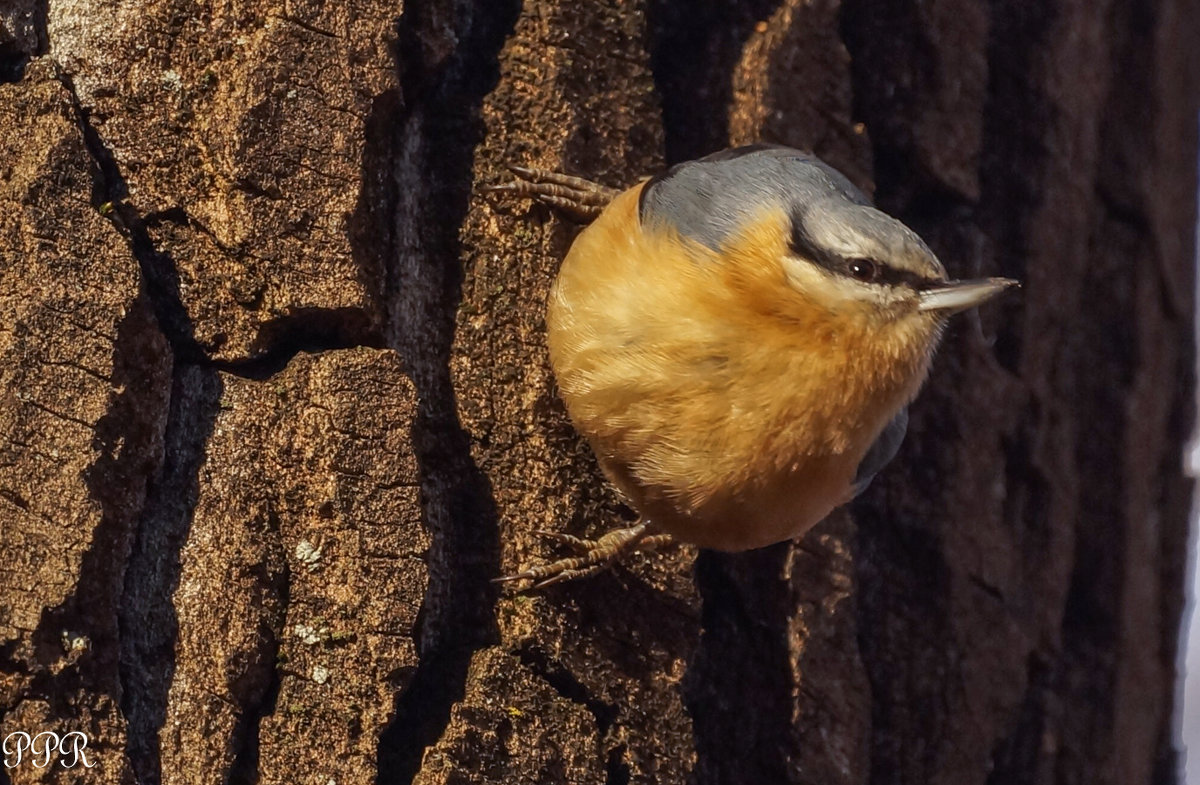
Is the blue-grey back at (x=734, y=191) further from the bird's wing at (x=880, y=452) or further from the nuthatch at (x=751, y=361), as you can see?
the bird's wing at (x=880, y=452)

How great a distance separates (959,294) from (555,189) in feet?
2.18

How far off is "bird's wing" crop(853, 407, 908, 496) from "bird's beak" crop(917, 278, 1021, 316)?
0.22 metres

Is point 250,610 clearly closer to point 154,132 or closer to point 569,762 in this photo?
point 569,762

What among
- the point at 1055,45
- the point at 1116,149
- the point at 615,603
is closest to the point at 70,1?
the point at 615,603

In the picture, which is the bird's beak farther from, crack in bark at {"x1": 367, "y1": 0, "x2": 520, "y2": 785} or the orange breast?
crack in bark at {"x1": 367, "y1": 0, "x2": 520, "y2": 785}

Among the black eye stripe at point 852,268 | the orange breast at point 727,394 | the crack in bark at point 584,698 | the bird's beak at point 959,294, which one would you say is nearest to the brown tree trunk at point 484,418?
the crack in bark at point 584,698

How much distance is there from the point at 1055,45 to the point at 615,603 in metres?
1.44

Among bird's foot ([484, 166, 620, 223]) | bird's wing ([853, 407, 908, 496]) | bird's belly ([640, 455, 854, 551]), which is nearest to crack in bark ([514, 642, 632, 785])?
bird's belly ([640, 455, 854, 551])

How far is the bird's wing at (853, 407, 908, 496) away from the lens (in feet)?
7.22

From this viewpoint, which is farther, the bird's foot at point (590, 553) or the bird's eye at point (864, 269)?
the bird's eye at point (864, 269)

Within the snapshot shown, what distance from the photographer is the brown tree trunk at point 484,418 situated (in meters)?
1.79

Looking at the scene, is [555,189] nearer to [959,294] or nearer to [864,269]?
[864,269]

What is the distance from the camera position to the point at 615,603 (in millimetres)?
2133

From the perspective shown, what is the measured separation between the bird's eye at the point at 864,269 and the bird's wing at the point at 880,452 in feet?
0.85
